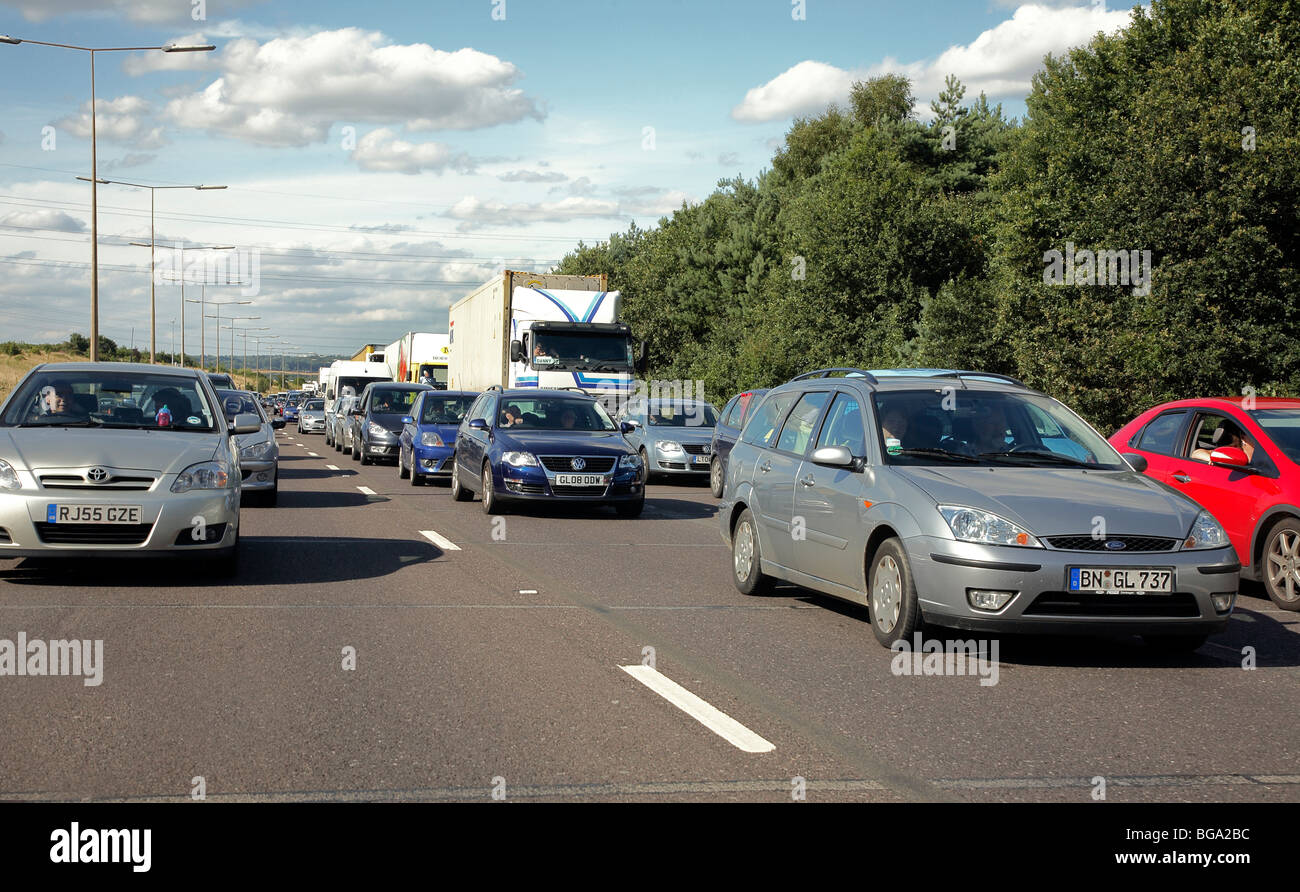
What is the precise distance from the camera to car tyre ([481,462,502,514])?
16.8 metres

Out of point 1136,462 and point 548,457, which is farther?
point 548,457

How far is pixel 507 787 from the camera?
15.7 feet

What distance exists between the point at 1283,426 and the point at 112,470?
8.90 meters

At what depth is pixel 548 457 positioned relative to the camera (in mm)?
16500

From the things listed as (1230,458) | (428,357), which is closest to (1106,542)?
(1230,458)

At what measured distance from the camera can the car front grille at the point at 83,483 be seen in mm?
9453

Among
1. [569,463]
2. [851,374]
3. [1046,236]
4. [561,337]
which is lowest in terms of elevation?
[569,463]

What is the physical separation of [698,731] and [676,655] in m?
1.83

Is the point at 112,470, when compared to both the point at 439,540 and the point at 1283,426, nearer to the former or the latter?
the point at 439,540

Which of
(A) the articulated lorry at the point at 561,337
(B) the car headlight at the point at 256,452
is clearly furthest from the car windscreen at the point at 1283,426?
(A) the articulated lorry at the point at 561,337

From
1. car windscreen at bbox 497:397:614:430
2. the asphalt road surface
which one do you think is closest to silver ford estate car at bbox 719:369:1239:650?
the asphalt road surface

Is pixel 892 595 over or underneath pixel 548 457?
underneath

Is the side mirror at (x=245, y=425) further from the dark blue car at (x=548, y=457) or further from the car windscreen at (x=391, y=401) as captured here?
the car windscreen at (x=391, y=401)

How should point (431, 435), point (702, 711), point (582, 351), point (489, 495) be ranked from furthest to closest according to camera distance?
point (582, 351) → point (431, 435) → point (489, 495) → point (702, 711)
